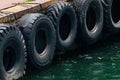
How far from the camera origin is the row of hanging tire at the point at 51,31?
27.9ft

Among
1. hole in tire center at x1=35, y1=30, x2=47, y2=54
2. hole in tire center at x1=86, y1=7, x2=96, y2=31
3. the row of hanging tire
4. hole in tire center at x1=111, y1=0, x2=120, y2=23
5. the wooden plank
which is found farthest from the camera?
hole in tire center at x1=111, y1=0, x2=120, y2=23

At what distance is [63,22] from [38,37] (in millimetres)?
1065

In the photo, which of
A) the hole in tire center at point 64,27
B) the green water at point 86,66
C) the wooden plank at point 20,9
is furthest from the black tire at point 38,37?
the hole in tire center at point 64,27

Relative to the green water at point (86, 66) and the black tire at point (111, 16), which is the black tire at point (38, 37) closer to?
the green water at point (86, 66)

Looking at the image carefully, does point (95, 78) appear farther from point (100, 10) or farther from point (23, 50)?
point (100, 10)

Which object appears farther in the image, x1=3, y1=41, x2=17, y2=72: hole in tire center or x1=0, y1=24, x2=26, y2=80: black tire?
x1=3, y1=41, x2=17, y2=72: hole in tire center

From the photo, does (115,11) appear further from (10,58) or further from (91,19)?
(10,58)

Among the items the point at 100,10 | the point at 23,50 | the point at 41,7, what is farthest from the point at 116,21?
the point at 23,50

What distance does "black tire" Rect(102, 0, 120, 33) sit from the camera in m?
11.4

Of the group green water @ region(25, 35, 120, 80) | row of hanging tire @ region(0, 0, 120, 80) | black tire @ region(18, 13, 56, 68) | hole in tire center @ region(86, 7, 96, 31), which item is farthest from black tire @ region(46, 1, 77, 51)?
hole in tire center @ region(86, 7, 96, 31)

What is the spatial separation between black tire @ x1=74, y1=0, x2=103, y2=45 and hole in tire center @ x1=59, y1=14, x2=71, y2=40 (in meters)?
0.30

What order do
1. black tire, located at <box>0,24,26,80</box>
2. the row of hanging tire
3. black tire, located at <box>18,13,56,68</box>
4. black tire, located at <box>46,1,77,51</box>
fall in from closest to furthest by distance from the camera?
black tire, located at <box>0,24,26,80</box> → the row of hanging tire → black tire, located at <box>18,13,56,68</box> → black tire, located at <box>46,1,77,51</box>

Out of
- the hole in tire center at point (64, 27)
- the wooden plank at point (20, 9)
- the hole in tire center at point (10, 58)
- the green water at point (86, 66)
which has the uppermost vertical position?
the wooden plank at point (20, 9)

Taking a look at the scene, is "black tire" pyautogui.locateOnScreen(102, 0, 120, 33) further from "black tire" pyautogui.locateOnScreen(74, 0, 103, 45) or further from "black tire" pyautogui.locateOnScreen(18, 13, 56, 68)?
"black tire" pyautogui.locateOnScreen(18, 13, 56, 68)
